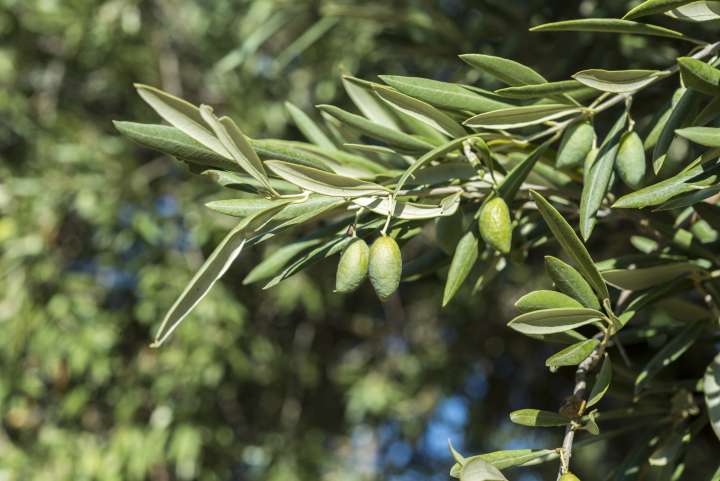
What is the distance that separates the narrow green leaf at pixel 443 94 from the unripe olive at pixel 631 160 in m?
0.10

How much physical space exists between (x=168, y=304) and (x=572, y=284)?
152 centimetres

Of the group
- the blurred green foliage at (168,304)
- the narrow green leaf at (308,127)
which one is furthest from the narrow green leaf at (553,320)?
the blurred green foliage at (168,304)

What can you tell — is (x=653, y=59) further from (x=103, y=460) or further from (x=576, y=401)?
(x=103, y=460)

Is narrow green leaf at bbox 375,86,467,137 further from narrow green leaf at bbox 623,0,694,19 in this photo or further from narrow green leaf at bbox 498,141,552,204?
narrow green leaf at bbox 623,0,694,19

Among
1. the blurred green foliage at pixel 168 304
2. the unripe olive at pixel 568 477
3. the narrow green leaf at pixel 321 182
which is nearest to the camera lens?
the unripe olive at pixel 568 477

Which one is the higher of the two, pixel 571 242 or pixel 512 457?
pixel 571 242

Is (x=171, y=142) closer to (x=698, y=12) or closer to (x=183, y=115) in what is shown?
(x=183, y=115)

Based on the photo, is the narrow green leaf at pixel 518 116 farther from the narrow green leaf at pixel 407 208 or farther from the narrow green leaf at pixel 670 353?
the narrow green leaf at pixel 670 353

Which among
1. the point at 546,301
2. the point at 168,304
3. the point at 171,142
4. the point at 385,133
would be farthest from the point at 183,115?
the point at 168,304

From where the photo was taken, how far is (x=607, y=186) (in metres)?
0.65

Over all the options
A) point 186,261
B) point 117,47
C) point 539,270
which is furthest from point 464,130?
point 117,47

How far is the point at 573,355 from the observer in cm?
58

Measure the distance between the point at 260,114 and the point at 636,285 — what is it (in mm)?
1487

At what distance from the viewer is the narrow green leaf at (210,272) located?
577mm
